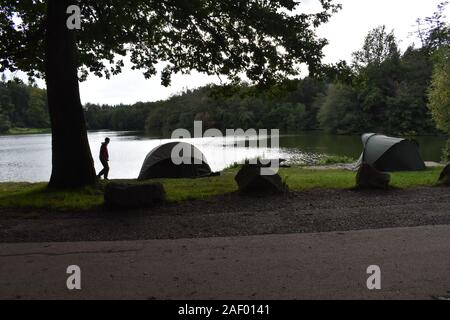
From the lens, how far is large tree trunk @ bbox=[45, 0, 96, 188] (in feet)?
39.7

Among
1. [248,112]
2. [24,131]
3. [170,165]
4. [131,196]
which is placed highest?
A: [248,112]

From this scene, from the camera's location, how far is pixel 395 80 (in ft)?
245

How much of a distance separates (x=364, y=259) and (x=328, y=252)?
0.57m

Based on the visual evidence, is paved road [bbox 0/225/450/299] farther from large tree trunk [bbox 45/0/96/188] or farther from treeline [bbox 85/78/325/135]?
treeline [bbox 85/78/325/135]

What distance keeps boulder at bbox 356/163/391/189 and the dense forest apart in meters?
4.49

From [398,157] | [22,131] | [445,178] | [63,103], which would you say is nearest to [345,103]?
[398,157]

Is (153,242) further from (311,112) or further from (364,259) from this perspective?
(311,112)

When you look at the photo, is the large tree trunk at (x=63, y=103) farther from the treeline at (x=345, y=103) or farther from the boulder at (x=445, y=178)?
the boulder at (x=445, y=178)

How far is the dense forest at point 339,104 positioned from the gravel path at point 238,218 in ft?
19.1

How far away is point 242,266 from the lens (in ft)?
19.0

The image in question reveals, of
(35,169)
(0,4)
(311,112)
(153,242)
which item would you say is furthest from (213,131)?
(153,242)

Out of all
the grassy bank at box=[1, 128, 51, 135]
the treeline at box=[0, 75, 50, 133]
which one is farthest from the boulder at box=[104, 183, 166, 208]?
the treeline at box=[0, 75, 50, 133]

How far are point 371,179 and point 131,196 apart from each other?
22.3 feet

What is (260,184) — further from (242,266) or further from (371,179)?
(242,266)
